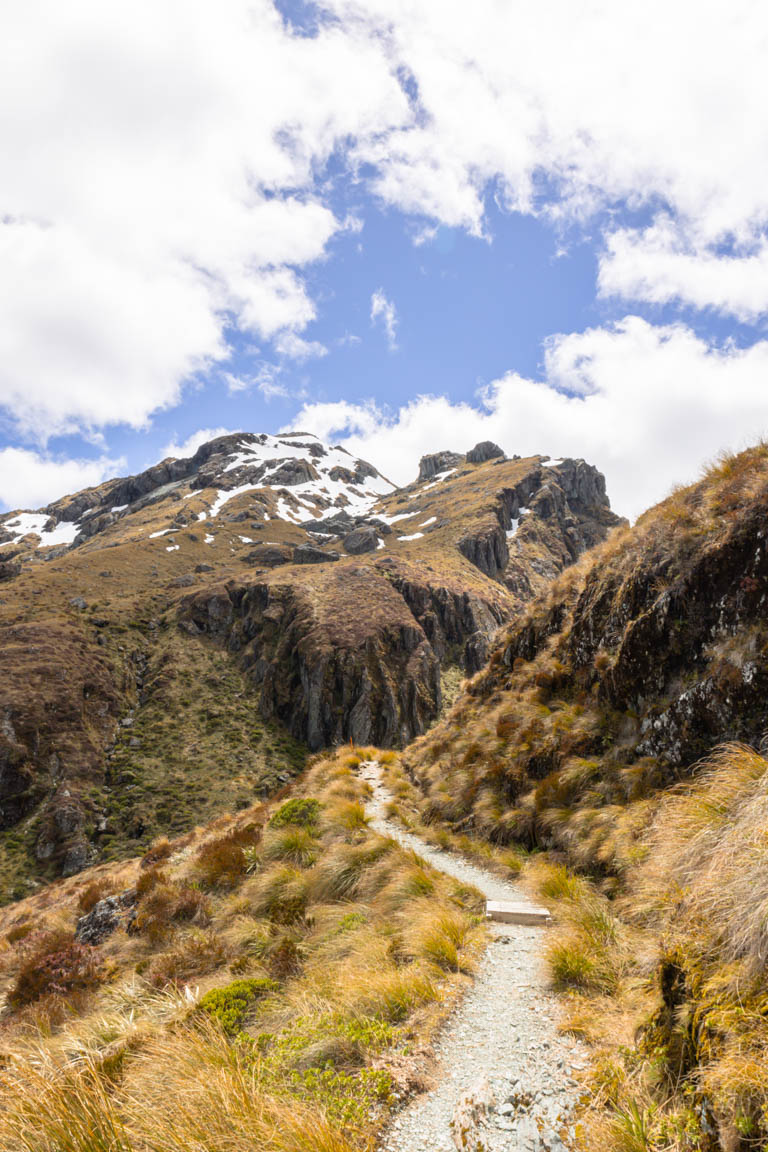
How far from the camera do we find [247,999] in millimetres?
6195

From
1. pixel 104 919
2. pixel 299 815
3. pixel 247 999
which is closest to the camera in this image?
pixel 247 999

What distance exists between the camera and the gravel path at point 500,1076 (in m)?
3.58

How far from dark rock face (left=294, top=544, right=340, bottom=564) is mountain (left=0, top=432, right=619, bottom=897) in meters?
0.41

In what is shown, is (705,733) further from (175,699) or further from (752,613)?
(175,699)

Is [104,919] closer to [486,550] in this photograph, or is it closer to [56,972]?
[56,972]

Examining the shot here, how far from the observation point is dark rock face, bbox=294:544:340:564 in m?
127

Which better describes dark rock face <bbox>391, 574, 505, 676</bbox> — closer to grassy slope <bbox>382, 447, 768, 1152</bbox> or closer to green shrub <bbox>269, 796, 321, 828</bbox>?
grassy slope <bbox>382, 447, 768, 1152</bbox>

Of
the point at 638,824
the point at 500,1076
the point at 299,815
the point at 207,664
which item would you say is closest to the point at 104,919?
the point at 299,815

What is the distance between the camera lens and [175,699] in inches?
2889

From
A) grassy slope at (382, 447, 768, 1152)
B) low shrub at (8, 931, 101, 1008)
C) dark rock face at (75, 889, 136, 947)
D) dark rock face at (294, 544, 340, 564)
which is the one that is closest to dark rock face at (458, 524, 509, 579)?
dark rock face at (294, 544, 340, 564)

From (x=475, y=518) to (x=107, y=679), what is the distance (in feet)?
332

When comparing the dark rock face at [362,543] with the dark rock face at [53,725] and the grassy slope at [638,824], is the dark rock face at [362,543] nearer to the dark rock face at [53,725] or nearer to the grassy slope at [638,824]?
the dark rock face at [53,725]

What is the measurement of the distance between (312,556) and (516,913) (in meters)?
122

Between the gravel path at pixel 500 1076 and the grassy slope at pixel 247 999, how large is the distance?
0.27 m
